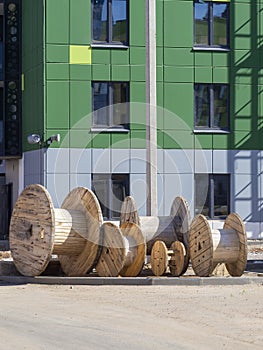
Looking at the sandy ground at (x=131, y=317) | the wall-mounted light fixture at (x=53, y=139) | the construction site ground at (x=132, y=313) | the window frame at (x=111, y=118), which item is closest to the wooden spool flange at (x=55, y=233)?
the construction site ground at (x=132, y=313)

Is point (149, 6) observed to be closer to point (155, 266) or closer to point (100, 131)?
point (155, 266)

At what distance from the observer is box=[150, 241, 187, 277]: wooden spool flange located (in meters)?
19.8

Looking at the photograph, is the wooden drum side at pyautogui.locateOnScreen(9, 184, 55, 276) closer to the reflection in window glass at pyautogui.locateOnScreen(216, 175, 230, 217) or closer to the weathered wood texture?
the weathered wood texture

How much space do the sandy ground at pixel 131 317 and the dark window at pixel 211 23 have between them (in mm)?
18051

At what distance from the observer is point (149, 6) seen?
24.0m

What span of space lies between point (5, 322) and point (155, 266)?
284 inches

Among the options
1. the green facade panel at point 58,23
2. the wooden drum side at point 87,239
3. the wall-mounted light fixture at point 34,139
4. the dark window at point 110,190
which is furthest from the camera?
the dark window at point 110,190

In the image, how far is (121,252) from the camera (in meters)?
18.9

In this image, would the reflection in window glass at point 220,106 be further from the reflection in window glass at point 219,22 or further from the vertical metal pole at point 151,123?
the vertical metal pole at point 151,123

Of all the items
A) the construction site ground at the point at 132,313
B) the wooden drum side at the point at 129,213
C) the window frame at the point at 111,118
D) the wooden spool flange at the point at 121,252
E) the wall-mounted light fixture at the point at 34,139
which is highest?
the window frame at the point at 111,118

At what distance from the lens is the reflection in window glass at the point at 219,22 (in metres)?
34.7

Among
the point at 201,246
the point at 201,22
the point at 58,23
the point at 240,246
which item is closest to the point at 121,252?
the point at 201,246

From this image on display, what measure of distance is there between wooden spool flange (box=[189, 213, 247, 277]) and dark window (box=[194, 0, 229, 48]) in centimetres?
1611

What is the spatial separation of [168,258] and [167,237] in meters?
0.70
